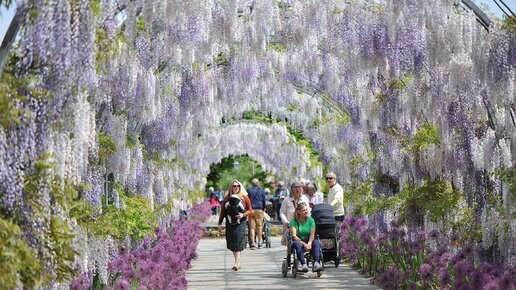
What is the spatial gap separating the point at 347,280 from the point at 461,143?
2244mm

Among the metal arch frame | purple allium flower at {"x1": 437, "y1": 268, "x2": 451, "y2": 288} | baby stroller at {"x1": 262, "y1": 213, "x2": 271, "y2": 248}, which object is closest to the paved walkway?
baby stroller at {"x1": 262, "y1": 213, "x2": 271, "y2": 248}

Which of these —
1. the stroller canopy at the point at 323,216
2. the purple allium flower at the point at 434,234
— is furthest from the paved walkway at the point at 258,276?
the purple allium flower at the point at 434,234

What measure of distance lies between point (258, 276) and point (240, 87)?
5758mm

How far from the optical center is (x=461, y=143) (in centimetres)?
1011

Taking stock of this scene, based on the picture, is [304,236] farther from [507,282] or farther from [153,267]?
[507,282]

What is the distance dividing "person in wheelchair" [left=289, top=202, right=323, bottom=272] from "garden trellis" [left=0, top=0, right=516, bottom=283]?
1.32 m

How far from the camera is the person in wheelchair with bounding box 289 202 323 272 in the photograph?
11.1 meters

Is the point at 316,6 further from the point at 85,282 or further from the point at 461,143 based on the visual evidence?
the point at 85,282

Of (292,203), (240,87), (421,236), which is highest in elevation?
(240,87)

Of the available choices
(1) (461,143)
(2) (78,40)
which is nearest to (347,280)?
(1) (461,143)

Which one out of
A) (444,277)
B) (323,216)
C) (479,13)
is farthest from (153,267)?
(323,216)

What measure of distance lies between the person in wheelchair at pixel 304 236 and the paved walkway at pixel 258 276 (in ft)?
0.77

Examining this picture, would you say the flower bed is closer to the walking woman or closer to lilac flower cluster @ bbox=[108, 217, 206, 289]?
lilac flower cluster @ bbox=[108, 217, 206, 289]

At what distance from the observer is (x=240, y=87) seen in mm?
16906
